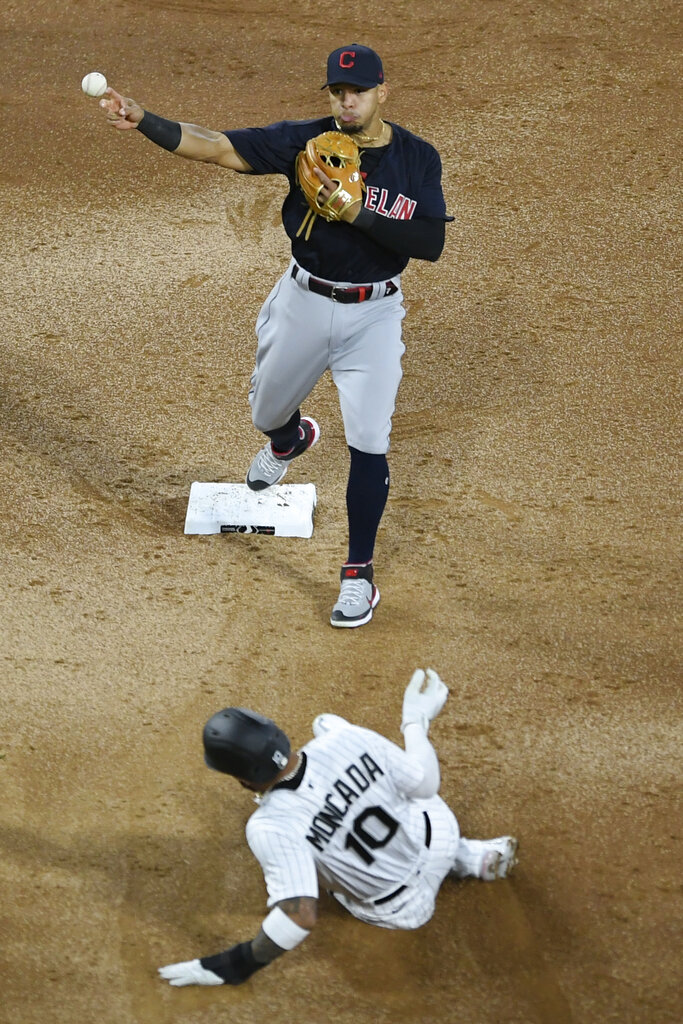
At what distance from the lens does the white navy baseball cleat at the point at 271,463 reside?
516cm

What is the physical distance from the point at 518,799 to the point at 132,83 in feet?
21.0

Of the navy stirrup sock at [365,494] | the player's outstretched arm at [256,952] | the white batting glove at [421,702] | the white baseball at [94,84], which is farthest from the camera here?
the navy stirrup sock at [365,494]

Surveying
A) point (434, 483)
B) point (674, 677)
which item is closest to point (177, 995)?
point (674, 677)

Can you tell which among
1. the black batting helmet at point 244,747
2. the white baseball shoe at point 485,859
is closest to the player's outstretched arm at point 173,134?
Result: the black batting helmet at point 244,747

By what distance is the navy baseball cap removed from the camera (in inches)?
160

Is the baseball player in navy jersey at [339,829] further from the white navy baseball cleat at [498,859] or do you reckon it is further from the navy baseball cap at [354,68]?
the navy baseball cap at [354,68]

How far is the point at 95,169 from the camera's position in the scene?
782 centimetres

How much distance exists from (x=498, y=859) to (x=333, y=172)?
2360 millimetres

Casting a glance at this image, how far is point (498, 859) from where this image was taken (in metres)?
3.57

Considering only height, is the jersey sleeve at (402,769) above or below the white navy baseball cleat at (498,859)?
above

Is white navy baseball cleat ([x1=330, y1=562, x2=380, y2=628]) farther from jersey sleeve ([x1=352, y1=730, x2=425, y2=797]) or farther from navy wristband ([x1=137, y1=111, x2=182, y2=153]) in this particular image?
navy wristband ([x1=137, y1=111, x2=182, y2=153])

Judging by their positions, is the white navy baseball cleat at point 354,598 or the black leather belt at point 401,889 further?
the white navy baseball cleat at point 354,598

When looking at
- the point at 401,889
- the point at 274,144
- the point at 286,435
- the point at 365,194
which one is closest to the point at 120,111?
the point at 274,144

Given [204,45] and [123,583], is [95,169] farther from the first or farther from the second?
[123,583]
